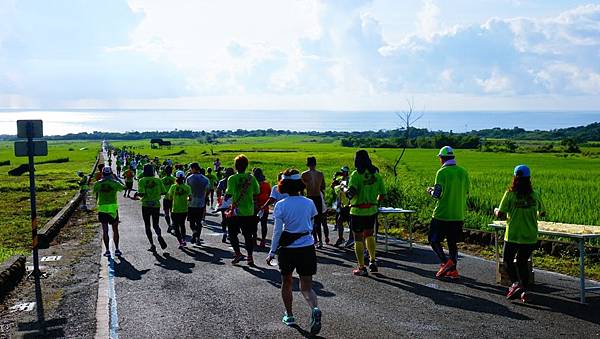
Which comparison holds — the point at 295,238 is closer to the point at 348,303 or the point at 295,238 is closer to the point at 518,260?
the point at 348,303

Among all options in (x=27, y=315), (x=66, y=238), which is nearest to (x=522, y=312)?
(x=27, y=315)

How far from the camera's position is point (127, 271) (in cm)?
1077

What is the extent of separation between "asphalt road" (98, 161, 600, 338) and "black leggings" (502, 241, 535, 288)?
326 millimetres

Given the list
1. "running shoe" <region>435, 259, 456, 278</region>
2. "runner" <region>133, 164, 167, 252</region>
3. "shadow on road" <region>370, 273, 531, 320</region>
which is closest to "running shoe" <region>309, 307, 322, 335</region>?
"shadow on road" <region>370, 273, 531, 320</region>

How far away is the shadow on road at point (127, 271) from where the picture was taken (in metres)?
10.3

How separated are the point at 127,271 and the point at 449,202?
556 cm

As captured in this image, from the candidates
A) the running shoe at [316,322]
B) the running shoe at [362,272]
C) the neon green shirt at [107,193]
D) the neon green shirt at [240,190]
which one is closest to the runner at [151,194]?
the neon green shirt at [107,193]

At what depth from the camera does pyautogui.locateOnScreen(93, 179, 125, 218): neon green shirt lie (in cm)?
1212

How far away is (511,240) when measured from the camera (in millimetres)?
8281

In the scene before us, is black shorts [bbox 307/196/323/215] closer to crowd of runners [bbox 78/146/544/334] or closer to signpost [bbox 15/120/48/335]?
crowd of runners [bbox 78/146/544/334]

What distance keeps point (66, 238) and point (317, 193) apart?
7.17 m

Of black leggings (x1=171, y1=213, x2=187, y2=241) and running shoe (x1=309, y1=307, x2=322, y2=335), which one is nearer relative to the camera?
running shoe (x1=309, y1=307, x2=322, y2=335)

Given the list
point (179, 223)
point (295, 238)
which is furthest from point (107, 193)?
point (295, 238)

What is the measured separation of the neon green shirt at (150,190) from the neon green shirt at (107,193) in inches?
17.9
